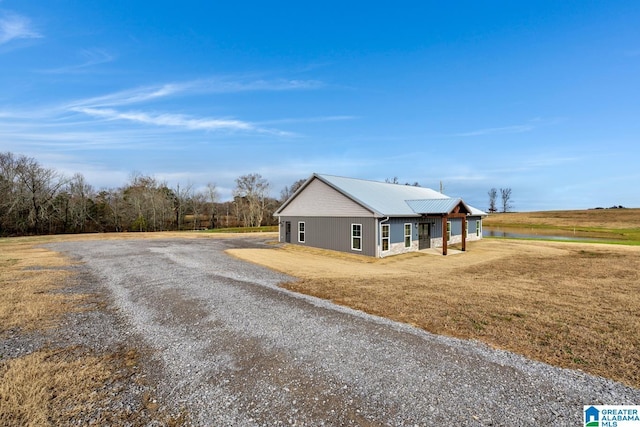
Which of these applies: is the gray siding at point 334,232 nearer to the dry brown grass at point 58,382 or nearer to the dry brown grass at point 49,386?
the dry brown grass at point 58,382

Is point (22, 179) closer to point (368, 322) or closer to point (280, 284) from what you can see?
point (280, 284)

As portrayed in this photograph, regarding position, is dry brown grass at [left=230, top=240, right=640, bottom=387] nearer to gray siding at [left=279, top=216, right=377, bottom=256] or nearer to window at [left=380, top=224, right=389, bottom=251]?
window at [left=380, top=224, right=389, bottom=251]

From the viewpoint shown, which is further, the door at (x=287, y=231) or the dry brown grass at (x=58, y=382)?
the door at (x=287, y=231)

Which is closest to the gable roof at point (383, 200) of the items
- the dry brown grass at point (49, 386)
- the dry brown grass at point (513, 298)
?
the dry brown grass at point (513, 298)

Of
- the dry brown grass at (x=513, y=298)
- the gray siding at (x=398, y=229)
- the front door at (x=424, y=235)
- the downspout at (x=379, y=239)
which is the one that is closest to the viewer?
the dry brown grass at (x=513, y=298)

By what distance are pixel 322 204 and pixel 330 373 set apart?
1606 centimetres

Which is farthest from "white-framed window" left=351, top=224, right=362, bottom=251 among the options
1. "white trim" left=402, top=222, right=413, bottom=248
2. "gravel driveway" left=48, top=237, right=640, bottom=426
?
"gravel driveway" left=48, top=237, right=640, bottom=426

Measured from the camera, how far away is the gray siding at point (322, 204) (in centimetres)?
1821

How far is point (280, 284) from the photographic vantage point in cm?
1039

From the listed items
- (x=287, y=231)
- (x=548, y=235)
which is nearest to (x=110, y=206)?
(x=287, y=231)

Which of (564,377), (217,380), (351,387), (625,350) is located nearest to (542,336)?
(625,350)

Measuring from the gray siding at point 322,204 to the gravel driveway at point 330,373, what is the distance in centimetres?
1079

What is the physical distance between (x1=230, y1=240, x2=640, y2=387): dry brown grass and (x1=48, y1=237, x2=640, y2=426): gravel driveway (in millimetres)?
663

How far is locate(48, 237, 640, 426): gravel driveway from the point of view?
3.64 meters
